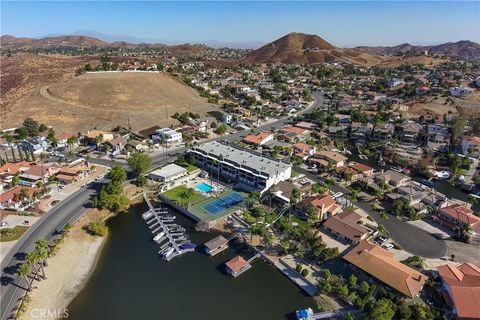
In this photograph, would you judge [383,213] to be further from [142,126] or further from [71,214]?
[142,126]

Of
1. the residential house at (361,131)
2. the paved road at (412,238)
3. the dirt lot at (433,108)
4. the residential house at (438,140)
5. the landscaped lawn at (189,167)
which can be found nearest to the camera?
the paved road at (412,238)

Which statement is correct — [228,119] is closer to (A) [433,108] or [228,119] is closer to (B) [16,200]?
(B) [16,200]

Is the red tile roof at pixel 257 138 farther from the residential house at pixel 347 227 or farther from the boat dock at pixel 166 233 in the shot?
the residential house at pixel 347 227

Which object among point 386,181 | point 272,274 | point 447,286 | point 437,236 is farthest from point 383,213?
point 272,274

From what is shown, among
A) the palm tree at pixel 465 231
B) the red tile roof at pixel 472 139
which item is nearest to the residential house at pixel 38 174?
the palm tree at pixel 465 231

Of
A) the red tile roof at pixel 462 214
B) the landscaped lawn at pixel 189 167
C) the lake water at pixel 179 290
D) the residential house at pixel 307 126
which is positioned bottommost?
the lake water at pixel 179 290

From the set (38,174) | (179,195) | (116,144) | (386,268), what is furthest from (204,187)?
(386,268)

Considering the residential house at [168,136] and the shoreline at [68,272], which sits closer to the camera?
the shoreline at [68,272]
